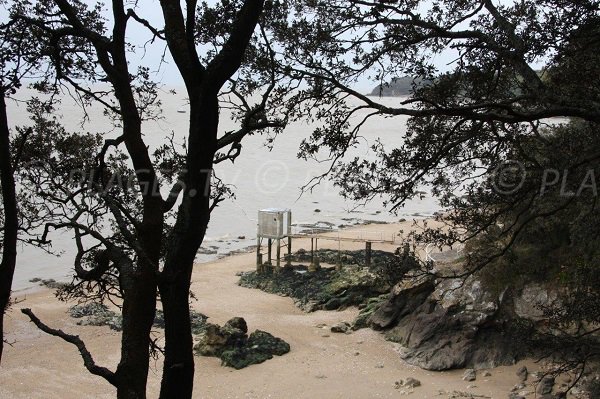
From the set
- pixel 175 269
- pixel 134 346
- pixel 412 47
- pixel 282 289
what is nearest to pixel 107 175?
pixel 134 346

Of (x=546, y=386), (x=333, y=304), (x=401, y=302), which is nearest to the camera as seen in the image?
(x=546, y=386)

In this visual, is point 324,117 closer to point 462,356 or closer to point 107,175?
point 107,175

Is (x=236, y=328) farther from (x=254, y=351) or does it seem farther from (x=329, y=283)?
(x=329, y=283)

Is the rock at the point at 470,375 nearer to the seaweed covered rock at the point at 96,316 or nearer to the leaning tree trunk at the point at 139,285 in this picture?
the leaning tree trunk at the point at 139,285

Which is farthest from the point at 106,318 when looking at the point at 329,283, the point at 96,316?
the point at 329,283

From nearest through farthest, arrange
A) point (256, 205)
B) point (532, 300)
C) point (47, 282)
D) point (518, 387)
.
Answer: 1. point (518, 387)
2. point (532, 300)
3. point (47, 282)
4. point (256, 205)

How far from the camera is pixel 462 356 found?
40.7 feet

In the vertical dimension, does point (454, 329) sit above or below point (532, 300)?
below

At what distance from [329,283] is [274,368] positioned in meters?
8.06

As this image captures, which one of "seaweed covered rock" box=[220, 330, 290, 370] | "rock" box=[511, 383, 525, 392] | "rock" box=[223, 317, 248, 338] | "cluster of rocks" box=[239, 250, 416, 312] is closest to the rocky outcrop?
"rock" box=[511, 383, 525, 392]

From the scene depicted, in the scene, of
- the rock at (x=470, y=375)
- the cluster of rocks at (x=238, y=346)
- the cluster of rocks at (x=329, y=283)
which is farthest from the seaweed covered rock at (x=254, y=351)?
the rock at (x=470, y=375)

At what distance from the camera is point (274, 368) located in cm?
1374
